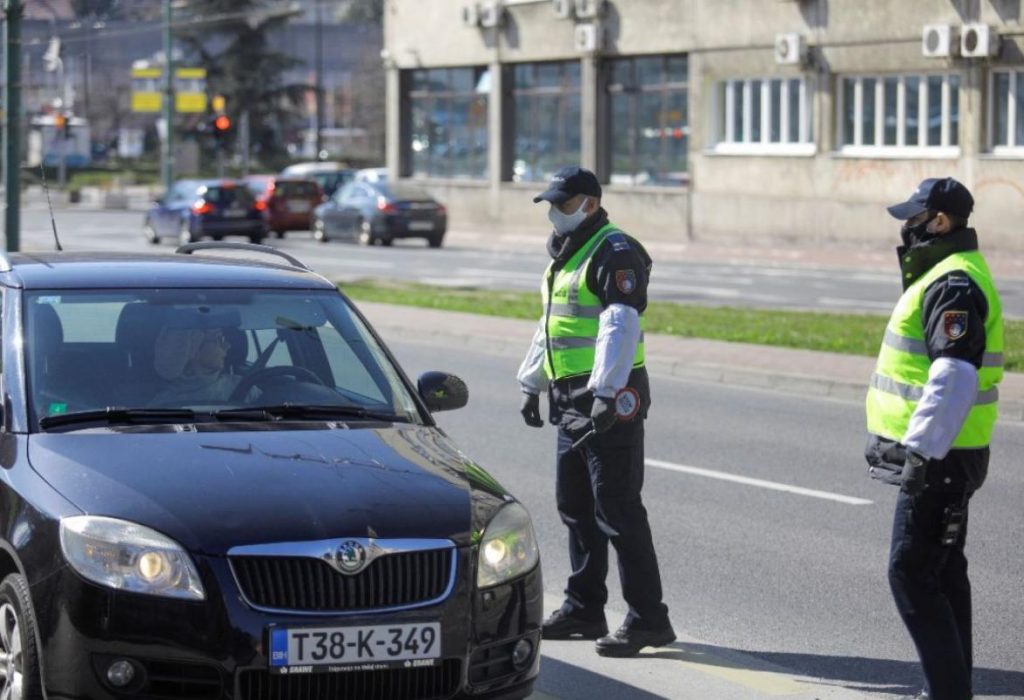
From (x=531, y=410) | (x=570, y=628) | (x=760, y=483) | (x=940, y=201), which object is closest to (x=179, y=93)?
(x=760, y=483)

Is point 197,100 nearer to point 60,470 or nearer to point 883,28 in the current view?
point 883,28

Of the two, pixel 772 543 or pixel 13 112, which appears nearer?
pixel 772 543

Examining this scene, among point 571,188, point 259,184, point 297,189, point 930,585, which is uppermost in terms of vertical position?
point 259,184

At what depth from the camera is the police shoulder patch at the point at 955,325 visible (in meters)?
5.34

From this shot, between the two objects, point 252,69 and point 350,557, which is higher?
point 252,69

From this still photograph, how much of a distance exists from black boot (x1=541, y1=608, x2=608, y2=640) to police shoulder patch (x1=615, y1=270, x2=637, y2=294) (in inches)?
52.7

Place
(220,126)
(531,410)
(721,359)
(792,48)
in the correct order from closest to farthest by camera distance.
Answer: (531,410) < (721,359) < (792,48) < (220,126)

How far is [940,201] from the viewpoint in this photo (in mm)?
5520

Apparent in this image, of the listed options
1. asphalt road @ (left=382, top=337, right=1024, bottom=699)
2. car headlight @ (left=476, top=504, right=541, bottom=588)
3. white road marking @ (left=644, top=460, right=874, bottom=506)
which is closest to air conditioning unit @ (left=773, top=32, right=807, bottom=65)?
asphalt road @ (left=382, top=337, right=1024, bottom=699)

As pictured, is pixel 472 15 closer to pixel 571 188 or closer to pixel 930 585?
pixel 571 188

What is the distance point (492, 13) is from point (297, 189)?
6.58 m

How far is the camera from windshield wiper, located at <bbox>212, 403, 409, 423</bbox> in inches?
222

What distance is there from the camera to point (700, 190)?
3778 cm

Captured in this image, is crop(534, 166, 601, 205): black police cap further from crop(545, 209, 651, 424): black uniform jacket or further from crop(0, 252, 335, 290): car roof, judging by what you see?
crop(0, 252, 335, 290): car roof
